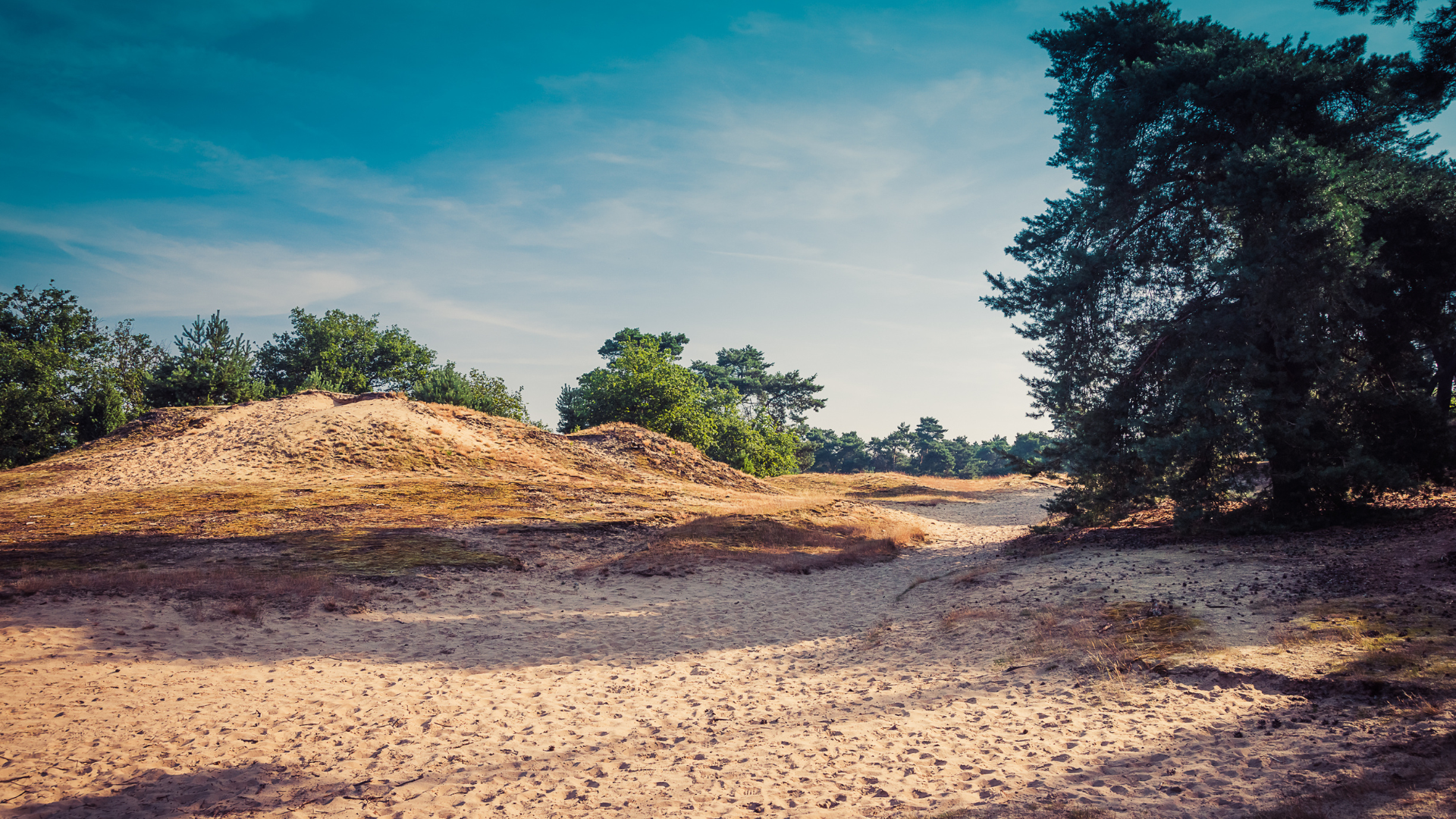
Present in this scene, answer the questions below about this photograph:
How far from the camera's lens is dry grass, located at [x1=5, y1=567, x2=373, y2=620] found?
34.9 ft

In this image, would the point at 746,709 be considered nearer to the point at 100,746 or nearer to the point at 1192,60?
the point at 100,746

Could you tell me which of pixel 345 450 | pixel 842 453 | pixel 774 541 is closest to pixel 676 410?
pixel 345 450

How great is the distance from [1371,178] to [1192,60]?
400cm

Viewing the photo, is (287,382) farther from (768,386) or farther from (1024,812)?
(1024,812)

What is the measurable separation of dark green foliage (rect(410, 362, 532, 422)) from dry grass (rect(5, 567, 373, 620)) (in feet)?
129

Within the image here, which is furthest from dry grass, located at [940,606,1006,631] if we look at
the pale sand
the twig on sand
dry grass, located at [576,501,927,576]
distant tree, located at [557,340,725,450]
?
distant tree, located at [557,340,725,450]

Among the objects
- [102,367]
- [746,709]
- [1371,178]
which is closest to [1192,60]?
[1371,178]

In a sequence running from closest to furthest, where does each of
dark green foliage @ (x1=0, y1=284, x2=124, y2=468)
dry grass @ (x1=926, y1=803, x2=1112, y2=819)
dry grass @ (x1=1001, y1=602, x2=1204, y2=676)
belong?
dry grass @ (x1=926, y1=803, x2=1112, y2=819) < dry grass @ (x1=1001, y1=602, x2=1204, y2=676) < dark green foliage @ (x1=0, y1=284, x2=124, y2=468)

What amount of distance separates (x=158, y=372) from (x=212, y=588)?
45.2 meters

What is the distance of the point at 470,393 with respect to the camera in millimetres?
52719

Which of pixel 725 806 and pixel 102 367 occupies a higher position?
pixel 102 367

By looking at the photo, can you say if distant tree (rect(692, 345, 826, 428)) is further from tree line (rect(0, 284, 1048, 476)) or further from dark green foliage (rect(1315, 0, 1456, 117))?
dark green foliage (rect(1315, 0, 1456, 117))

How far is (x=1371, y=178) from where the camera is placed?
12.1 meters

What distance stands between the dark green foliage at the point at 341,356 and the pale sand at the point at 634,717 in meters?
52.4
